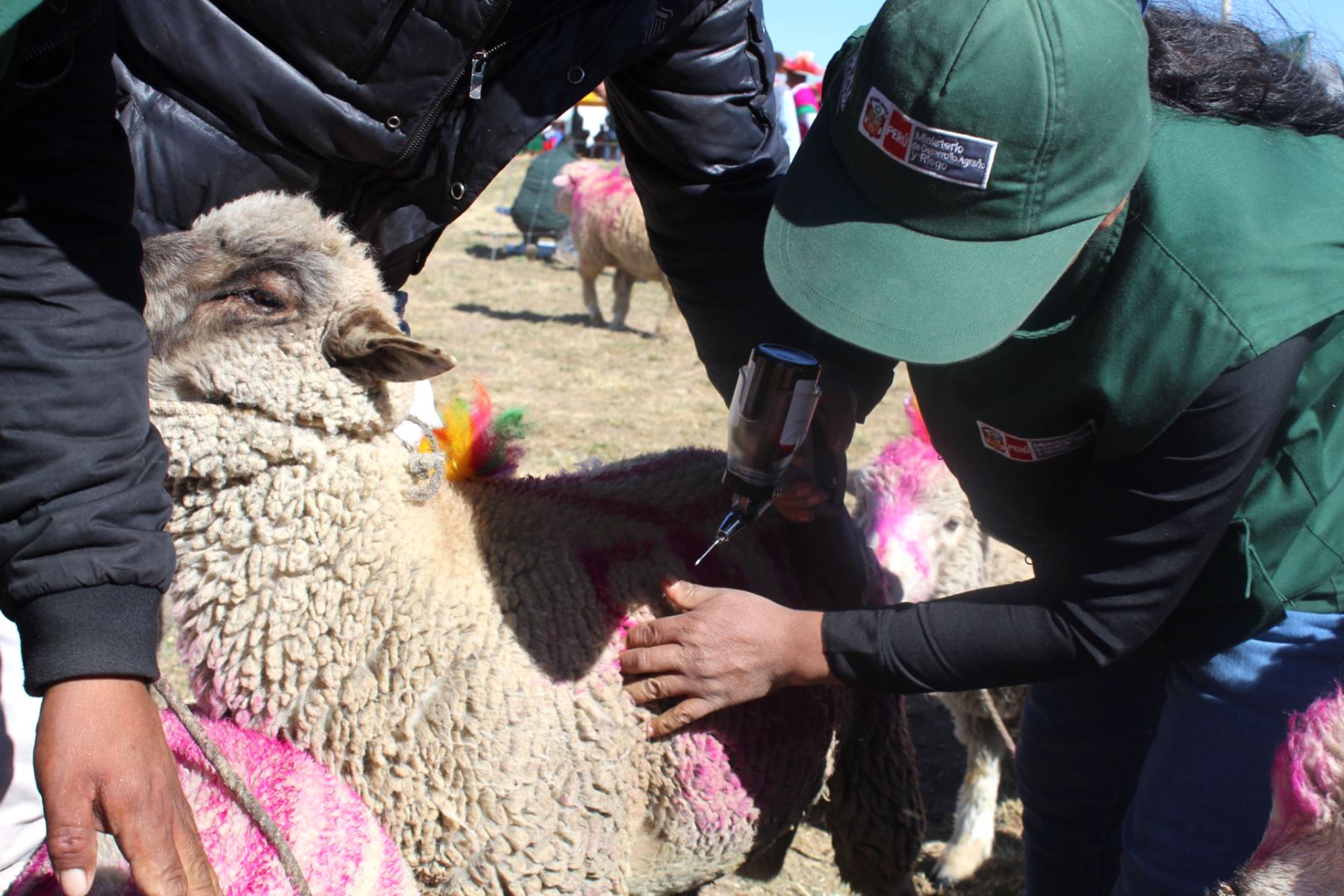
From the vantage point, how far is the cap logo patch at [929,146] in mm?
1349

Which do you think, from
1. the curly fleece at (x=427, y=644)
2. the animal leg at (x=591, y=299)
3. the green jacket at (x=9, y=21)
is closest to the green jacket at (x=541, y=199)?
the animal leg at (x=591, y=299)

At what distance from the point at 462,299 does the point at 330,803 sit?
36.2 feet

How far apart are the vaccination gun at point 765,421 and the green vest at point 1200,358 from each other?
0.84 feet

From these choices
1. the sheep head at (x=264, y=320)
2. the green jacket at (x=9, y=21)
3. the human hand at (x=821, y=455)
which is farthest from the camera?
the human hand at (x=821, y=455)

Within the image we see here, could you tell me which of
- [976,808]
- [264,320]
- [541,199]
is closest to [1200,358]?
[264,320]

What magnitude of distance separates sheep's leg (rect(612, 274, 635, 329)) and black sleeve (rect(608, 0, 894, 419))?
29.4 feet

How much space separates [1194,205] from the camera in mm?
1460

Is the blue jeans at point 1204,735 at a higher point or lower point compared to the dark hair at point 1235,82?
lower

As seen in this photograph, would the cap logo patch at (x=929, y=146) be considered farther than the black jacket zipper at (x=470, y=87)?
No

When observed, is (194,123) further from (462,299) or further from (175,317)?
(462,299)

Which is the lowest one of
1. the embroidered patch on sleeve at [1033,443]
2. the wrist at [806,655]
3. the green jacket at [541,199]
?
the green jacket at [541,199]

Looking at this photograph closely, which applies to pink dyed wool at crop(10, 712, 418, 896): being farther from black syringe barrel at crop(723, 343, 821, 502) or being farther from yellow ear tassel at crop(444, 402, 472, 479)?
black syringe barrel at crop(723, 343, 821, 502)

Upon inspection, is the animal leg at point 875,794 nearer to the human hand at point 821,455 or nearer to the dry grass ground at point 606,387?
the human hand at point 821,455

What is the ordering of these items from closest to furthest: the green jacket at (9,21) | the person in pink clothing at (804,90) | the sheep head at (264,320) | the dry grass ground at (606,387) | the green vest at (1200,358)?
the green jacket at (9,21), the green vest at (1200,358), the sheep head at (264,320), the dry grass ground at (606,387), the person in pink clothing at (804,90)
